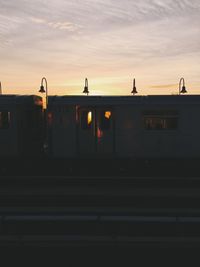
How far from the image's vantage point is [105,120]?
1719 centimetres

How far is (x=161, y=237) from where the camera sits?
7.02m

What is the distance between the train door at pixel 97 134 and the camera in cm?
1711

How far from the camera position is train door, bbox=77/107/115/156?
56.1 feet

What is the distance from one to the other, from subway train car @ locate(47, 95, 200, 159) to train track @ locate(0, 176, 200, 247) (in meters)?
1.65

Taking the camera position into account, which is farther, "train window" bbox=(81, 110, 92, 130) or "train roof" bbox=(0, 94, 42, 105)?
"train window" bbox=(81, 110, 92, 130)

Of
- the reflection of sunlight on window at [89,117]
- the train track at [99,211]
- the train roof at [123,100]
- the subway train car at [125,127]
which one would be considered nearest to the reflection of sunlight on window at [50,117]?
the subway train car at [125,127]

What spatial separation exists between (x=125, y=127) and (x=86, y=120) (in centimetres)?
180

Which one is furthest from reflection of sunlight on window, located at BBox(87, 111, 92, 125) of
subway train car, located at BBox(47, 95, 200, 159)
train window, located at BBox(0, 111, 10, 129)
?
train window, located at BBox(0, 111, 10, 129)

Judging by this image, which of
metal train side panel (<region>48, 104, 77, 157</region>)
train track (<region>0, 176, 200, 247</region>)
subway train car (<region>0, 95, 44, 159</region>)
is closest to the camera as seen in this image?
train track (<region>0, 176, 200, 247</region>)

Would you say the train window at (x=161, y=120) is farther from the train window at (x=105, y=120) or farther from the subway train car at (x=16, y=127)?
the subway train car at (x=16, y=127)

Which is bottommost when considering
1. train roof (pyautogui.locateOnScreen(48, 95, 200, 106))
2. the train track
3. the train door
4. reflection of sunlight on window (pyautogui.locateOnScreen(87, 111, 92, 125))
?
the train track

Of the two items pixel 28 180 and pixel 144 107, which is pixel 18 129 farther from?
pixel 144 107

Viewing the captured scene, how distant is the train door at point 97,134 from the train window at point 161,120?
5.26 feet

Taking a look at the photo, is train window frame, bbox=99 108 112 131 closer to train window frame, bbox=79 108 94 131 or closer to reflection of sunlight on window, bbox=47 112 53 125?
train window frame, bbox=79 108 94 131
